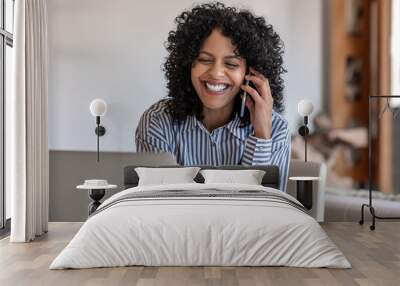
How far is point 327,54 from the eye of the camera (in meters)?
6.98

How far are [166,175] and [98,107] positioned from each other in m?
1.09

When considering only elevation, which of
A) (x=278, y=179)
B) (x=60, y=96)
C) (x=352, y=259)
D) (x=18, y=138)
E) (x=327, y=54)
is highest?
(x=327, y=54)

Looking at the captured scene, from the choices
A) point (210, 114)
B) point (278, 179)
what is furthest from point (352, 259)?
point (210, 114)

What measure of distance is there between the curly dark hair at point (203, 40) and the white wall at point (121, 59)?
98 mm

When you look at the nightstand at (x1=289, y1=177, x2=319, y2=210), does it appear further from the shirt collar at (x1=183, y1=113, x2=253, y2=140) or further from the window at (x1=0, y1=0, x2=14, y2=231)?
the window at (x1=0, y1=0, x2=14, y2=231)

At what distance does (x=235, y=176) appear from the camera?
21.5 ft

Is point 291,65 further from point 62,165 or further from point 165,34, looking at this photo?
point 62,165

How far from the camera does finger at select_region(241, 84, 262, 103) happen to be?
6840 mm

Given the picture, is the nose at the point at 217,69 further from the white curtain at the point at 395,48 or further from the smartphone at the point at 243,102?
the white curtain at the point at 395,48

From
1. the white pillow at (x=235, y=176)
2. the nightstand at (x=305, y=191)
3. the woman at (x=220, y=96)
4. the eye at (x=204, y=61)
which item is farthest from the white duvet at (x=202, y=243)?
the eye at (x=204, y=61)

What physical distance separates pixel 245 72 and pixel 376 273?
3038 millimetres

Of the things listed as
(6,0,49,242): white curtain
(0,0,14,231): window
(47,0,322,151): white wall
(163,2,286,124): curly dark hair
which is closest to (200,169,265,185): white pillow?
(163,2,286,124): curly dark hair

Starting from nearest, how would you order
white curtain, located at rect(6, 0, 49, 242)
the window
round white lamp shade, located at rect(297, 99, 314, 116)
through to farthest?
white curtain, located at rect(6, 0, 49, 242) → the window → round white lamp shade, located at rect(297, 99, 314, 116)

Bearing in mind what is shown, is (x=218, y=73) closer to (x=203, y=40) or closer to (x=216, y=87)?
(x=216, y=87)
